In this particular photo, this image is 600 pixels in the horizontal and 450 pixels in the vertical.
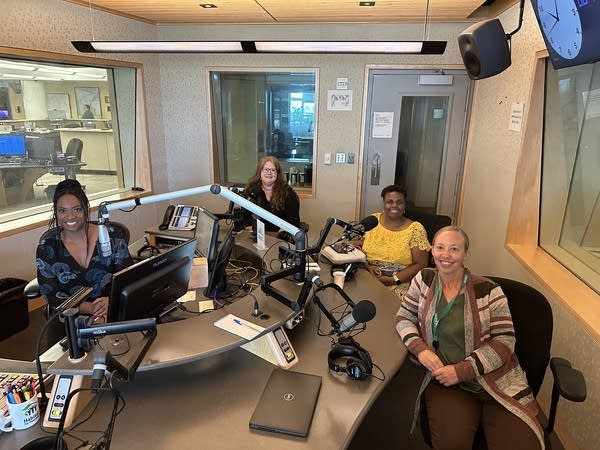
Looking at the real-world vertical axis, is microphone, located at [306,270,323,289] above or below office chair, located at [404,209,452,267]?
above

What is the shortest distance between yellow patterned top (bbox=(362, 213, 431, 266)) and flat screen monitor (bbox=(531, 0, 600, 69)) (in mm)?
1348

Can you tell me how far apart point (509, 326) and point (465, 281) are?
0.83 feet

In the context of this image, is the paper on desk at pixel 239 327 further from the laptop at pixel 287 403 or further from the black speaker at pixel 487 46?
the black speaker at pixel 487 46

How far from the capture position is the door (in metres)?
4.21

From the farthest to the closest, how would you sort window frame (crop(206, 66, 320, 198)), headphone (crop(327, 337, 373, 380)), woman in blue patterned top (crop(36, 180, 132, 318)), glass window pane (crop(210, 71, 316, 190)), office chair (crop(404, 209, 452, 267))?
glass window pane (crop(210, 71, 316, 190)) < window frame (crop(206, 66, 320, 198)) < office chair (crop(404, 209, 452, 267)) < woman in blue patterned top (crop(36, 180, 132, 318)) < headphone (crop(327, 337, 373, 380))

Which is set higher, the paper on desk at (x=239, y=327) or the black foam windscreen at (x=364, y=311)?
the black foam windscreen at (x=364, y=311)

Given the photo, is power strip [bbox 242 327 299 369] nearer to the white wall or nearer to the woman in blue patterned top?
the woman in blue patterned top

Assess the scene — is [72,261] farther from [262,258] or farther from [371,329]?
[371,329]

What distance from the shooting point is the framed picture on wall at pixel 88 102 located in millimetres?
4105

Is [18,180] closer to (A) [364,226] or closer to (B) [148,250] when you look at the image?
(B) [148,250]

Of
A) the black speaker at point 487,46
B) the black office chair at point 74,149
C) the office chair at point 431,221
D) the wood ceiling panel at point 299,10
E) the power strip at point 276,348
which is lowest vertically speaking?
the power strip at point 276,348

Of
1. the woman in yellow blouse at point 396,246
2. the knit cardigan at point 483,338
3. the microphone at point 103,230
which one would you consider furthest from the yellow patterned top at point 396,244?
the microphone at point 103,230

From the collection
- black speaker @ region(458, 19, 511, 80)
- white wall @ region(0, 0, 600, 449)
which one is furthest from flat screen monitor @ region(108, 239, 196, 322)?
white wall @ region(0, 0, 600, 449)

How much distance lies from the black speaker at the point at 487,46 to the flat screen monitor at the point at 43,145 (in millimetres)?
3496
